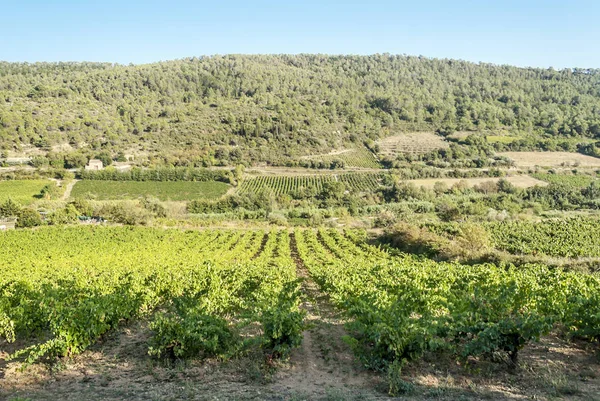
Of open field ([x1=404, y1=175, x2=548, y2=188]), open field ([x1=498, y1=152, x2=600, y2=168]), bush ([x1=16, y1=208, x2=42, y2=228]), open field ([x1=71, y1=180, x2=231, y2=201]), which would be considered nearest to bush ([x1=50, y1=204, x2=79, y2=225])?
bush ([x1=16, y1=208, x2=42, y2=228])

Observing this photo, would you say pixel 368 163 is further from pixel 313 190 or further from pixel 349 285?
pixel 349 285

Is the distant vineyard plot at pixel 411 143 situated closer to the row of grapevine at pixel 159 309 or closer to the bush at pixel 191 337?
the row of grapevine at pixel 159 309

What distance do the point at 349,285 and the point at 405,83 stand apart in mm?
180897

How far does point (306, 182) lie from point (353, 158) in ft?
87.1

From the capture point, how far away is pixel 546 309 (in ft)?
35.4

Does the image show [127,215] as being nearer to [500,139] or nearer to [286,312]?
[286,312]

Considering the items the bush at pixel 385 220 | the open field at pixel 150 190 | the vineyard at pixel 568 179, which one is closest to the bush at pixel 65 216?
the open field at pixel 150 190

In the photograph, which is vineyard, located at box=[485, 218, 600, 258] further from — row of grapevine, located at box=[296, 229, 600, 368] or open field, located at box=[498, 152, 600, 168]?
open field, located at box=[498, 152, 600, 168]

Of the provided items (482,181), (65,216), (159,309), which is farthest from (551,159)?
(159,309)

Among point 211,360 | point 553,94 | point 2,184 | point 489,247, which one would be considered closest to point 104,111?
point 2,184

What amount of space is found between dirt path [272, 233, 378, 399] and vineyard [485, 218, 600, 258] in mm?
23167

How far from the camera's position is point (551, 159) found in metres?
102

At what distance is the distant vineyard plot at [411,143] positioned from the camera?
117 meters

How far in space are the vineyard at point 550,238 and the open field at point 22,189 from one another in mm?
72013
